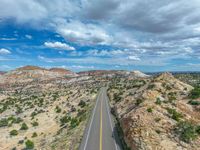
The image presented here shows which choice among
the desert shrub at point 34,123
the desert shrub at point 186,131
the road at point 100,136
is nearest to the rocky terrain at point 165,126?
the desert shrub at point 186,131

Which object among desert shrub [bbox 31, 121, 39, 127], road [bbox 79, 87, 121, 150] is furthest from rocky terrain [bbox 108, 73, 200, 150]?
desert shrub [bbox 31, 121, 39, 127]

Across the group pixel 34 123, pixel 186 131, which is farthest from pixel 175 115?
pixel 34 123

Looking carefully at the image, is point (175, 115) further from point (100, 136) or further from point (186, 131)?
point (100, 136)

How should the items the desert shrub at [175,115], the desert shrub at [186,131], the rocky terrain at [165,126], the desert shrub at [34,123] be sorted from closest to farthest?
the rocky terrain at [165,126]
the desert shrub at [186,131]
the desert shrub at [175,115]
the desert shrub at [34,123]

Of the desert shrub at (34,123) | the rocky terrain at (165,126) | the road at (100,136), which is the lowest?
the desert shrub at (34,123)

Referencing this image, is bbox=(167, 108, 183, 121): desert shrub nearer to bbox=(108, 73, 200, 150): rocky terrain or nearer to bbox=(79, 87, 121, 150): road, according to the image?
bbox=(108, 73, 200, 150): rocky terrain

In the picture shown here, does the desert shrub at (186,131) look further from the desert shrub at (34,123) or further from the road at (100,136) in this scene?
the desert shrub at (34,123)

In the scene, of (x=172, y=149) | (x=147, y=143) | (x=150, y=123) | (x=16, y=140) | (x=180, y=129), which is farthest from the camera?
(x=16, y=140)

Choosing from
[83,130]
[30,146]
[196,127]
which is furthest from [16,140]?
[196,127]

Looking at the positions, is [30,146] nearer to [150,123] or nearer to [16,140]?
[16,140]
